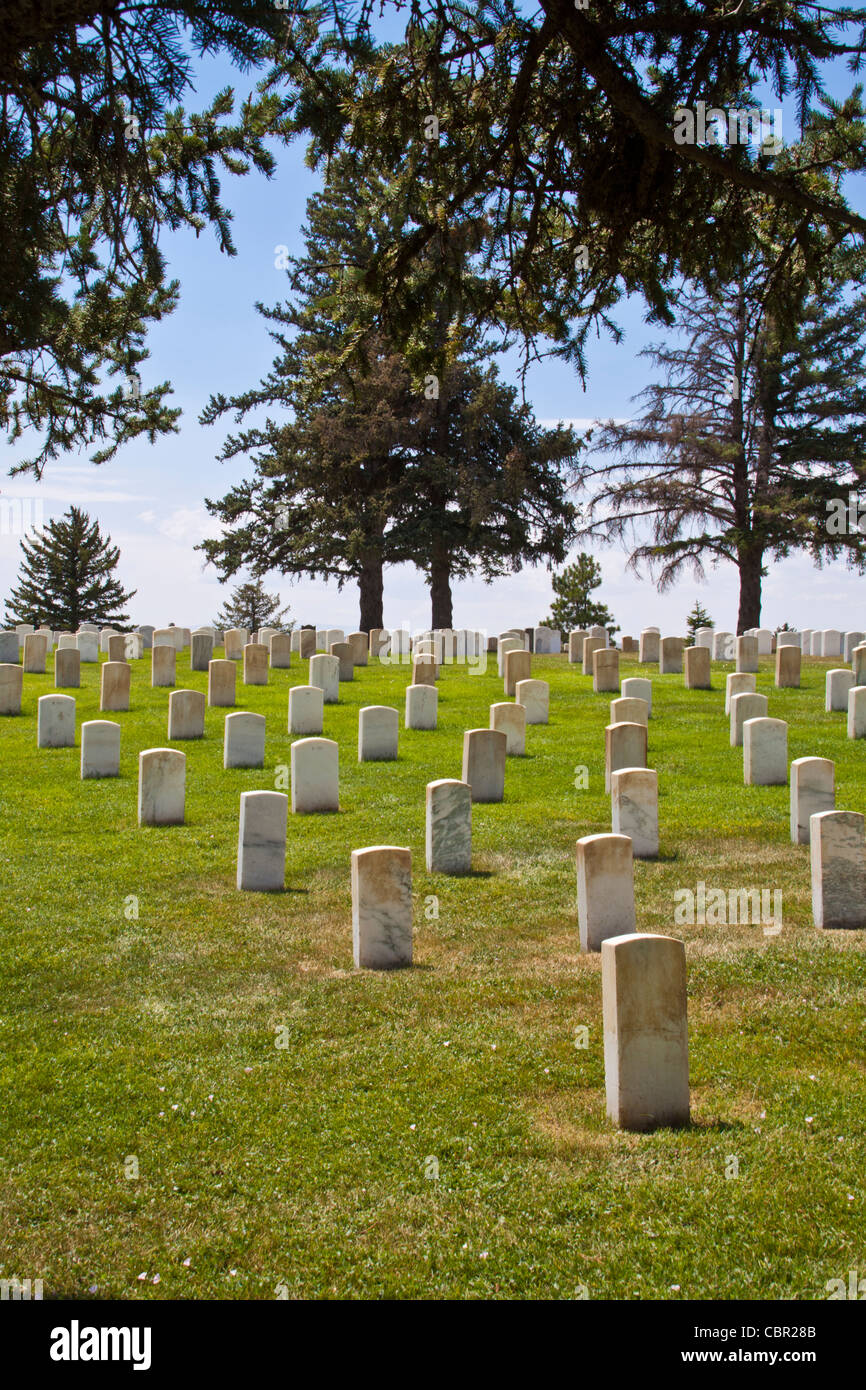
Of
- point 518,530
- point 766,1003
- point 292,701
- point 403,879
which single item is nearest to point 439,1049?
point 403,879

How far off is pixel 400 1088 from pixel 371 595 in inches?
1231

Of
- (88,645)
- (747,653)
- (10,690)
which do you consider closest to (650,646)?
(747,653)

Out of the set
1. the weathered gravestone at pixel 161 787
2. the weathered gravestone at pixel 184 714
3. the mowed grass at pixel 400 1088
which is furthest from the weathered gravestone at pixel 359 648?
the mowed grass at pixel 400 1088

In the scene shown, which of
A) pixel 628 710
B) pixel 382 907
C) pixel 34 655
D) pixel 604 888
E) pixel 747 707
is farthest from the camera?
pixel 34 655

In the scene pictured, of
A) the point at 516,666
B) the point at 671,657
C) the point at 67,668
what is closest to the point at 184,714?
the point at 67,668

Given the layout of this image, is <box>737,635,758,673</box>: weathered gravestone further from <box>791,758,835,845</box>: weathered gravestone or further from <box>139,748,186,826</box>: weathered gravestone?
<box>139,748,186,826</box>: weathered gravestone

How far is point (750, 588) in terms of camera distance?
3450 centimetres

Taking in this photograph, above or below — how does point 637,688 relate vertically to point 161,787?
above

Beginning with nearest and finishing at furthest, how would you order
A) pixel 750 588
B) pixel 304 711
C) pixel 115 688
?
pixel 304 711, pixel 115 688, pixel 750 588

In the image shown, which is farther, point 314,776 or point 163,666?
point 163,666

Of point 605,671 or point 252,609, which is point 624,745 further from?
point 252,609

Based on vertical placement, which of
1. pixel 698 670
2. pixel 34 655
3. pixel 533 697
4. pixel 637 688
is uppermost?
pixel 34 655

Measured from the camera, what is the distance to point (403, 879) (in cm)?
754

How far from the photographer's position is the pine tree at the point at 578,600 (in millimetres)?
42531
